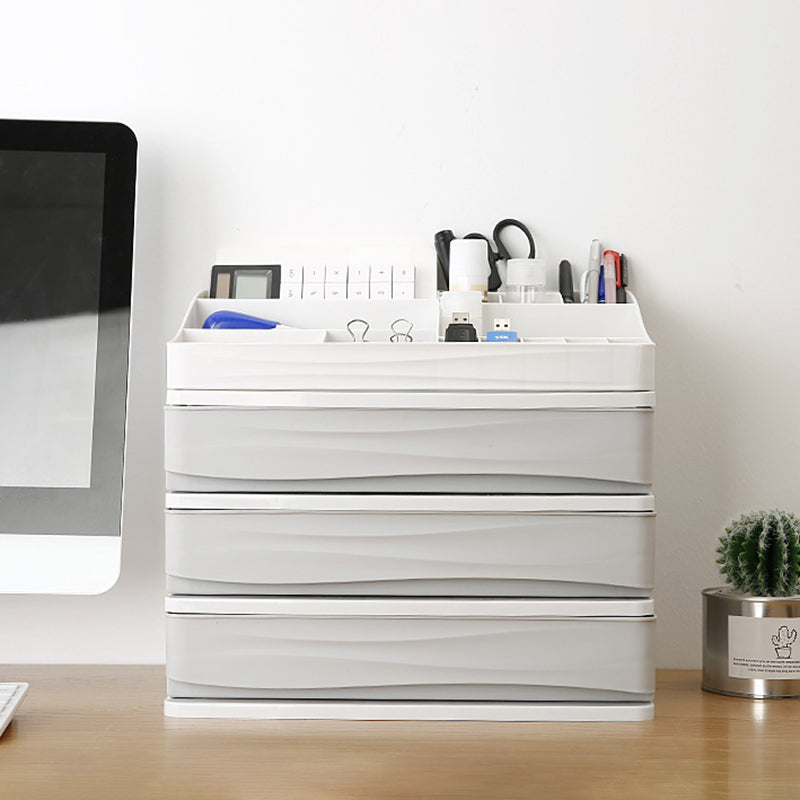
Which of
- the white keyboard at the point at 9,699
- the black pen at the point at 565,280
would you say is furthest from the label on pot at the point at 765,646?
the white keyboard at the point at 9,699

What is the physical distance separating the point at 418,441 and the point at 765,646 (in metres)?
0.41

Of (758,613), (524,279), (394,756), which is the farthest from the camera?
(524,279)

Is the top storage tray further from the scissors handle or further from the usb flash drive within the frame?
the scissors handle

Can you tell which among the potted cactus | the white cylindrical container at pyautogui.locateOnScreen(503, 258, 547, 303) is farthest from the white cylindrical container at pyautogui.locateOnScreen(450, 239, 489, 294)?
the potted cactus

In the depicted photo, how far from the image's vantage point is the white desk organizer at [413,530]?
0.98 meters

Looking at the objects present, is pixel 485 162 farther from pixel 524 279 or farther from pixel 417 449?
pixel 417 449

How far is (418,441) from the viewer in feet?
3.23

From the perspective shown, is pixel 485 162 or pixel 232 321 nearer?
pixel 232 321

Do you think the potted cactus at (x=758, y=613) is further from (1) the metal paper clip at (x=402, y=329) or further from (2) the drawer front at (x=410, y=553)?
(1) the metal paper clip at (x=402, y=329)

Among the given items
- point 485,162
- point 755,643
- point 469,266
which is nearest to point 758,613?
point 755,643

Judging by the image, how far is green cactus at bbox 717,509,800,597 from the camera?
105cm

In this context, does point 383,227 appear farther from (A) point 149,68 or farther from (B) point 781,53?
(B) point 781,53

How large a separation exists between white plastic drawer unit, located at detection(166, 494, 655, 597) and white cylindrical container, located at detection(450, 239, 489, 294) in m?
0.26

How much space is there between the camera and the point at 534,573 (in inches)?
38.8
